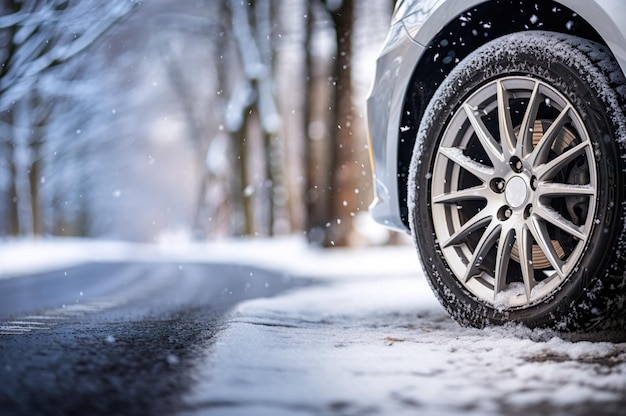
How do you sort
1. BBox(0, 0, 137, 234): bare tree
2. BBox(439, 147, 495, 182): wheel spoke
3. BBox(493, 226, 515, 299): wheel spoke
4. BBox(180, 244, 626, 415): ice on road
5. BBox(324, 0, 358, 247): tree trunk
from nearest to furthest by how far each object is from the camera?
1. BBox(180, 244, 626, 415): ice on road
2. BBox(493, 226, 515, 299): wheel spoke
3. BBox(439, 147, 495, 182): wheel spoke
4. BBox(0, 0, 137, 234): bare tree
5. BBox(324, 0, 358, 247): tree trunk

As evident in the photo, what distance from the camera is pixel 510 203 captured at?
→ 113 inches

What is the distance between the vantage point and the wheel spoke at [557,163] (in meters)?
2.68

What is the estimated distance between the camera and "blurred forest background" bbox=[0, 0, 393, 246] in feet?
40.3

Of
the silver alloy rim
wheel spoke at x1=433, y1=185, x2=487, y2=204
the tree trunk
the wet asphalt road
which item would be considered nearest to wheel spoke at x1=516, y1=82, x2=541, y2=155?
the silver alloy rim

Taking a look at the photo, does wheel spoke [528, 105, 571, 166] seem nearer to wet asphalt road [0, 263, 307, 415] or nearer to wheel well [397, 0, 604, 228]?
wheel well [397, 0, 604, 228]

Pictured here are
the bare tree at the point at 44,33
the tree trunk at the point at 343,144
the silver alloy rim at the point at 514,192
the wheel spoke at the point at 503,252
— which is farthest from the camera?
the tree trunk at the point at 343,144

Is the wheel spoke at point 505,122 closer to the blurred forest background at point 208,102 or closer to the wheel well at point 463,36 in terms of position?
the wheel well at point 463,36

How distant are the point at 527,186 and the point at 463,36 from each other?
0.86 m

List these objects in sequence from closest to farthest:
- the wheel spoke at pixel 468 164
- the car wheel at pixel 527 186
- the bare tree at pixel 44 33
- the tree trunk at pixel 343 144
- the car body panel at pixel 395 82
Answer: the car wheel at pixel 527 186 < the wheel spoke at pixel 468 164 < the car body panel at pixel 395 82 < the bare tree at pixel 44 33 < the tree trunk at pixel 343 144

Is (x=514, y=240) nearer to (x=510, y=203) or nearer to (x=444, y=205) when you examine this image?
(x=510, y=203)

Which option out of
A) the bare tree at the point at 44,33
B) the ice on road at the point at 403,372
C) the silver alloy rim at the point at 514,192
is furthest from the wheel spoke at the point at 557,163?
the bare tree at the point at 44,33

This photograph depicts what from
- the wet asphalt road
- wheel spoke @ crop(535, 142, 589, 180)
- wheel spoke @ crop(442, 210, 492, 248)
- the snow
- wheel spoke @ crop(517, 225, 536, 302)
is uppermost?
wheel spoke @ crop(535, 142, 589, 180)

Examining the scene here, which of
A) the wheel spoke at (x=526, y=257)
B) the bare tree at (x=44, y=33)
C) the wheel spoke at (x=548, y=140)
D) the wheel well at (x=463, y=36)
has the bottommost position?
the wheel spoke at (x=526, y=257)

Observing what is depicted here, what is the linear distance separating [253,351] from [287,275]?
260 inches
